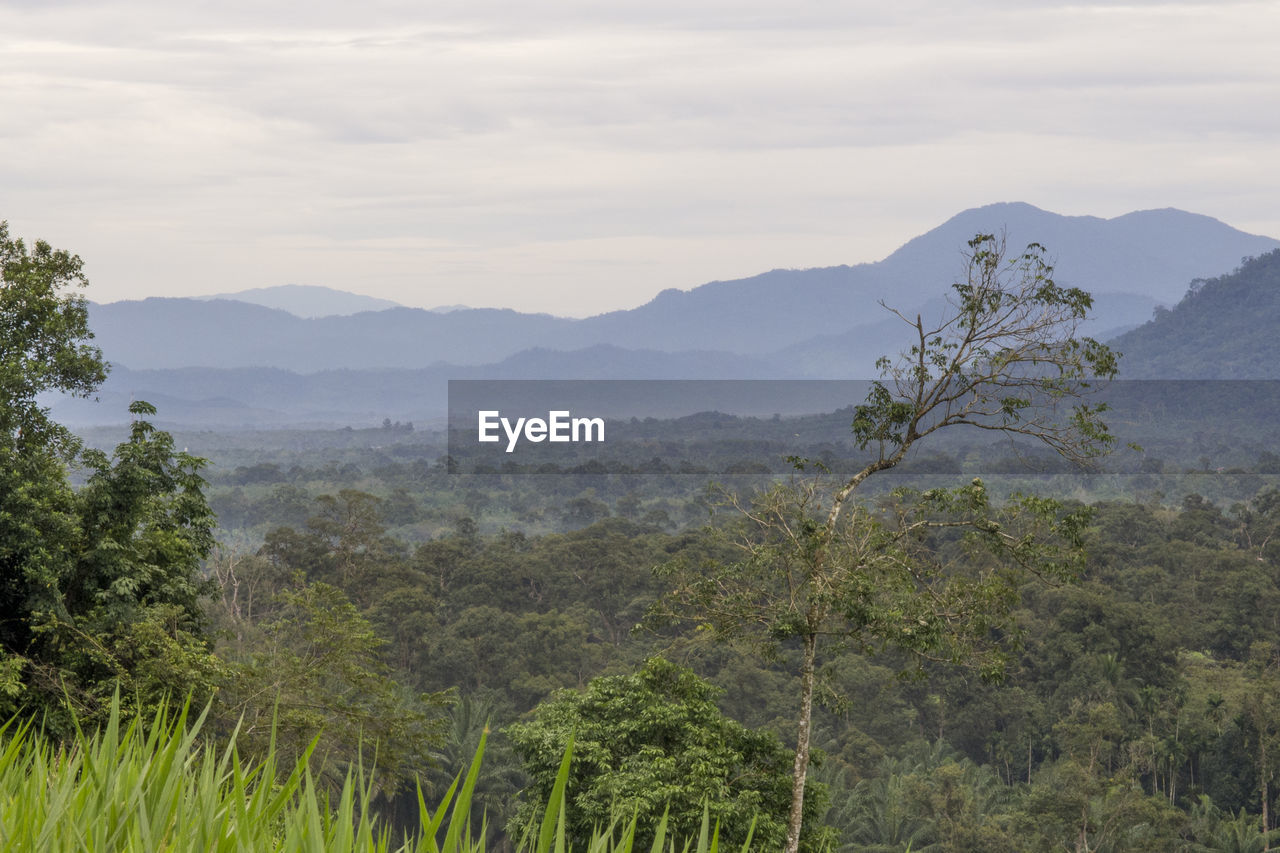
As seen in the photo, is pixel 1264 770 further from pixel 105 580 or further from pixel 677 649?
pixel 105 580

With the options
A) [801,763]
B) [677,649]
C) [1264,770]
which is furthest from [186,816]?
[1264,770]

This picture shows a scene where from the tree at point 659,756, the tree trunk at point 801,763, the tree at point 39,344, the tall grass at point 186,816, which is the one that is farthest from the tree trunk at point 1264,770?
the tall grass at point 186,816

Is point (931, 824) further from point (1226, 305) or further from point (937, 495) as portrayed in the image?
point (1226, 305)

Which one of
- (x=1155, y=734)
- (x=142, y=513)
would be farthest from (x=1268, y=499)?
(x=142, y=513)

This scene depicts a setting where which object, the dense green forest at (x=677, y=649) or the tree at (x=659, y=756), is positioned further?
the tree at (x=659, y=756)

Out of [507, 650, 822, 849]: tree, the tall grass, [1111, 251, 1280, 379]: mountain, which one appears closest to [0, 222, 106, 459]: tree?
[507, 650, 822, 849]: tree

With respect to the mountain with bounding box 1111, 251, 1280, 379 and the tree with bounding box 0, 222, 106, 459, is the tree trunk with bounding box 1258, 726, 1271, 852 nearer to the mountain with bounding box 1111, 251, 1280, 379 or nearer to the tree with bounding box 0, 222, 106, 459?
the tree with bounding box 0, 222, 106, 459

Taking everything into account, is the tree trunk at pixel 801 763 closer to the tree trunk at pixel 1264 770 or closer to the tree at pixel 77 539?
the tree at pixel 77 539
